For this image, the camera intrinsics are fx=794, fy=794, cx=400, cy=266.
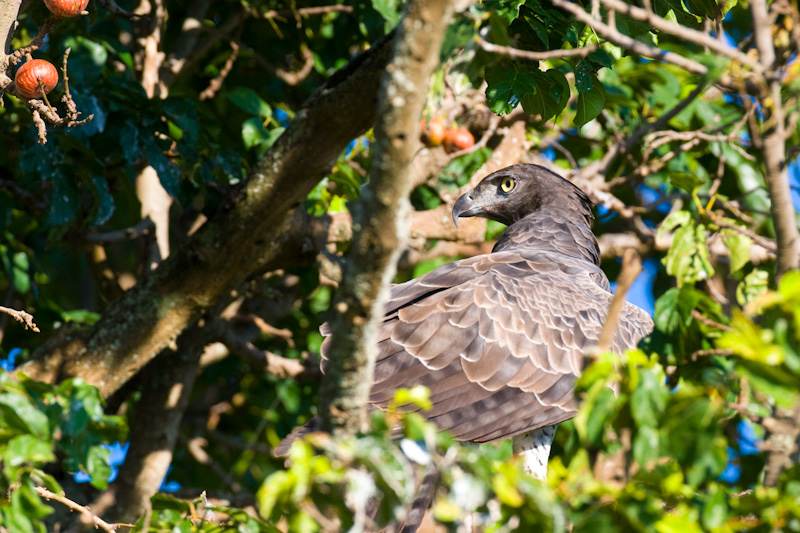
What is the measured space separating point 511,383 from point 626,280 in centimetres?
204

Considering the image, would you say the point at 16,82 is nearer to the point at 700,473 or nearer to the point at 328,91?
the point at 328,91

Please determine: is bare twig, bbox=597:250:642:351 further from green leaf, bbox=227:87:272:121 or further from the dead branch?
the dead branch

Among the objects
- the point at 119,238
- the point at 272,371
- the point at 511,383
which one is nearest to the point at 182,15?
the point at 119,238

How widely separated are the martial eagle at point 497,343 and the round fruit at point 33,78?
64.9 inches

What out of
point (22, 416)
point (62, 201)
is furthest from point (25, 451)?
point (62, 201)

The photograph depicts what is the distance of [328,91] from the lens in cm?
323

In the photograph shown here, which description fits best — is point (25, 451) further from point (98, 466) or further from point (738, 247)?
point (738, 247)

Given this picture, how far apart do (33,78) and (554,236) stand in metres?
3.11

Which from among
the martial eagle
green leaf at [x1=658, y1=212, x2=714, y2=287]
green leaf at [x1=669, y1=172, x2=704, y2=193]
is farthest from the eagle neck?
green leaf at [x1=669, y1=172, x2=704, y2=193]

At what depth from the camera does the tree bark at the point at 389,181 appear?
183cm

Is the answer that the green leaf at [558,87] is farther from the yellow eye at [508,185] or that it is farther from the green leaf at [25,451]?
the green leaf at [25,451]

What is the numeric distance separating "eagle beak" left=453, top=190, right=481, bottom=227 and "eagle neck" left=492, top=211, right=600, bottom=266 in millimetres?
282

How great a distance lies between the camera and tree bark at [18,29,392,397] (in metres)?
3.22

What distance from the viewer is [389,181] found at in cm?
183
